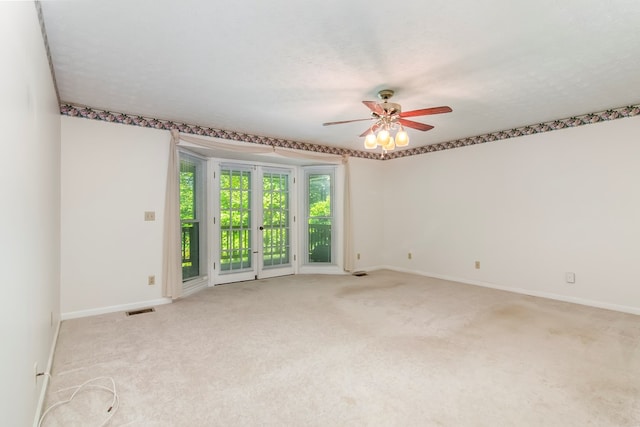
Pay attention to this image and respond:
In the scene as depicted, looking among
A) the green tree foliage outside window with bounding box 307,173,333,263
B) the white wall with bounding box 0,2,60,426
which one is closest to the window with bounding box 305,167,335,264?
the green tree foliage outside window with bounding box 307,173,333,263

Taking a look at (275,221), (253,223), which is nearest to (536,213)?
(275,221)

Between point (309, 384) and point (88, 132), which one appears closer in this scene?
point (309, 384)

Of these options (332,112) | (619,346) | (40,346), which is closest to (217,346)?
(40,346)

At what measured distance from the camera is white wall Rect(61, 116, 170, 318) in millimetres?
3619

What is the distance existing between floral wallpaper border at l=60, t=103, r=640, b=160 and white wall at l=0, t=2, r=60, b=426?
165 centimetres

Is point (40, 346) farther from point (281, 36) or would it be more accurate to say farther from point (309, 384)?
point (281, 36)

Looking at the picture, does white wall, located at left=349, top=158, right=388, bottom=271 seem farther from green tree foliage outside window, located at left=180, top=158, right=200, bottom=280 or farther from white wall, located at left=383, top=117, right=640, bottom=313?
green tree foliage outside window, located at left=180, top=158, right=200, bottom=280

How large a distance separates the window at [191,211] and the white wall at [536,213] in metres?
3.80

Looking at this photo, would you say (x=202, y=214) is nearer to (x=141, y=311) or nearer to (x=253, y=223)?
(x=253, y=223)

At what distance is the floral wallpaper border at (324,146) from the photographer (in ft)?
12.3

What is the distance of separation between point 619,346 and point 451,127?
3106 millimetres

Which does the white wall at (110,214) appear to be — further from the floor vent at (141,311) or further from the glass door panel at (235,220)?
the glass door panel at (235,220)

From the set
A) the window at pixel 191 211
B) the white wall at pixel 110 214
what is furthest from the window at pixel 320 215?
the white wall at pixel 110 214

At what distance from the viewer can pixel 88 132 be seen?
3713 millimetres
